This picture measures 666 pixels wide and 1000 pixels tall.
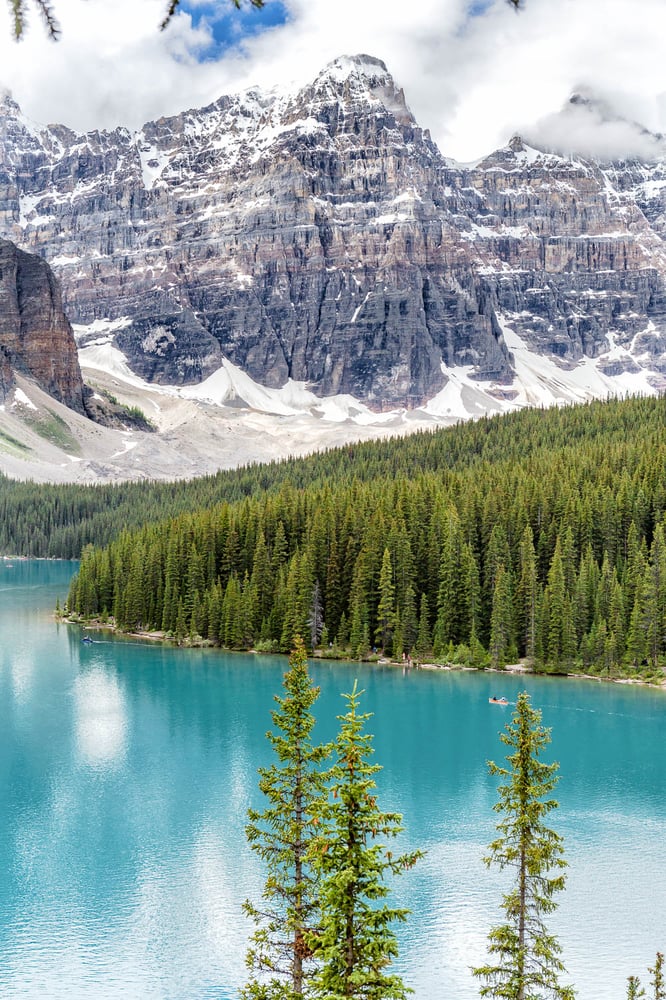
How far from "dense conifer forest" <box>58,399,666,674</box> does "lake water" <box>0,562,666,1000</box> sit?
6524mm

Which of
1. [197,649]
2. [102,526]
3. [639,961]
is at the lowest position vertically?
[639,961]

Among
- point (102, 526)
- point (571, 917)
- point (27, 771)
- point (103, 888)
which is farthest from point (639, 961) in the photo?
point (102, 526)

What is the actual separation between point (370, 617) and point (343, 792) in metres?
72.9

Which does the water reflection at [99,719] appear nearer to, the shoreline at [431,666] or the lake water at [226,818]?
the lake water at [226,818]

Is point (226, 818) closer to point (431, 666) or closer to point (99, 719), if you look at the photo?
point (99, 719)

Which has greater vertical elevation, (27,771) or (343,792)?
(343,792)

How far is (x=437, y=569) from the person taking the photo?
89.2 metres

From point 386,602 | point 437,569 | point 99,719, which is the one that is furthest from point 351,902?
point 437,569

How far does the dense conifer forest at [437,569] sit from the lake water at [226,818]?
6.52 metres

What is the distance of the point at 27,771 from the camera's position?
5384 cm

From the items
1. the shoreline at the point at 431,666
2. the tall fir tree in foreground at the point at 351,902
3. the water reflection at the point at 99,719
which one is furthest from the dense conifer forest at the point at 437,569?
the tall fir tree in foreground at the point at 351,902

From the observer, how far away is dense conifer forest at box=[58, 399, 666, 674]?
81.2 meters

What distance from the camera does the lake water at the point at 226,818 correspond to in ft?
111

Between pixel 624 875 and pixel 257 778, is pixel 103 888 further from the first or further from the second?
pixel 624 875
